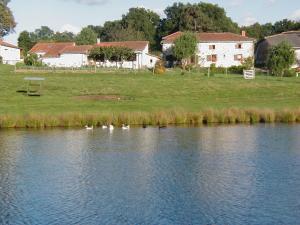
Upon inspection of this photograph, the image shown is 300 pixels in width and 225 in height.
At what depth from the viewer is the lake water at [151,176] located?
24.3 m

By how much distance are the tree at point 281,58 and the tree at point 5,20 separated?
51427 millimetres

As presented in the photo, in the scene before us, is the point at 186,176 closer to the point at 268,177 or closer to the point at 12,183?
the point at 268,177

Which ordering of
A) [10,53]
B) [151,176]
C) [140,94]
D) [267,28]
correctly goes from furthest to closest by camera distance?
[267,28], [10,53], [140,94], [151,176]

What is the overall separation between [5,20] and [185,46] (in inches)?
1308

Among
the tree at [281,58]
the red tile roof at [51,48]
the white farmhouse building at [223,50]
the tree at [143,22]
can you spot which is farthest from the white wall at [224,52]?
the tree at [143,22]

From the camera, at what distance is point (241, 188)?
28469 millimetres

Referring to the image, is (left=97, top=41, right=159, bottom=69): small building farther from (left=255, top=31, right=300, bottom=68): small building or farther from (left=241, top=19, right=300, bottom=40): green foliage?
(left=241, top=19, right=300, bottom=40): green foliage

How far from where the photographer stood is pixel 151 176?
104 ft

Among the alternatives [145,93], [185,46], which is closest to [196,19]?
[185,46]

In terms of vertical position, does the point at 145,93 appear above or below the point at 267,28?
below

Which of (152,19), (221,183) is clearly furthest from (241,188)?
(152,19)

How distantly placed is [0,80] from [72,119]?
27969mm

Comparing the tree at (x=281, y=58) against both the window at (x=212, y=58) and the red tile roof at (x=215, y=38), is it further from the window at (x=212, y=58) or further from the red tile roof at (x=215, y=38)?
the window at (x=212, y=58)

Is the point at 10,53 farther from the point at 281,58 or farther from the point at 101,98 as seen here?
the point at 101,98
